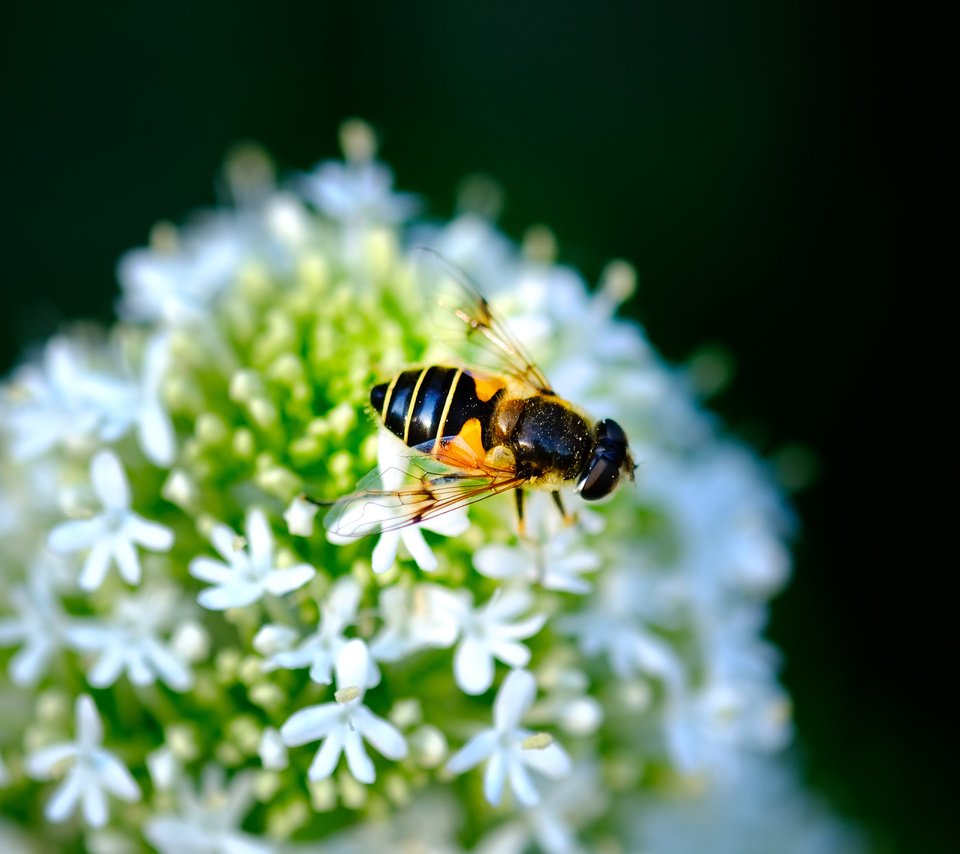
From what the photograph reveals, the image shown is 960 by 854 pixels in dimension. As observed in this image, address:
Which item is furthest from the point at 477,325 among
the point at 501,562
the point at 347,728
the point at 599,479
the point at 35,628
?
the point at 35,628

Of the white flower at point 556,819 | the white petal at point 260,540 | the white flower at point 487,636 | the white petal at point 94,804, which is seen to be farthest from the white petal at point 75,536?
the white flower at point 556,819

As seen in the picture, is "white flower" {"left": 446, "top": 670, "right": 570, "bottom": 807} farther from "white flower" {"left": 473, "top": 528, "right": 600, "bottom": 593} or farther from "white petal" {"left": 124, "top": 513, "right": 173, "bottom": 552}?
"white petal" {"left": 124, "top": 513, "right": 173, "bottom": 552}

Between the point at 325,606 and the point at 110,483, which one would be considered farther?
the point at 110,483

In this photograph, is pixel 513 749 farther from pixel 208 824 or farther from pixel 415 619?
pixel 208 824

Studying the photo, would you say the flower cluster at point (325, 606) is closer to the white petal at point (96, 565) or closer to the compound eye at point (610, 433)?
the white petal at point (96, 565)

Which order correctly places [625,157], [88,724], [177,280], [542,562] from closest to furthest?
[88,724], [542,562], [177,280], [625,157]

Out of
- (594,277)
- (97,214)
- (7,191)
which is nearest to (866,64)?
(594,277)
